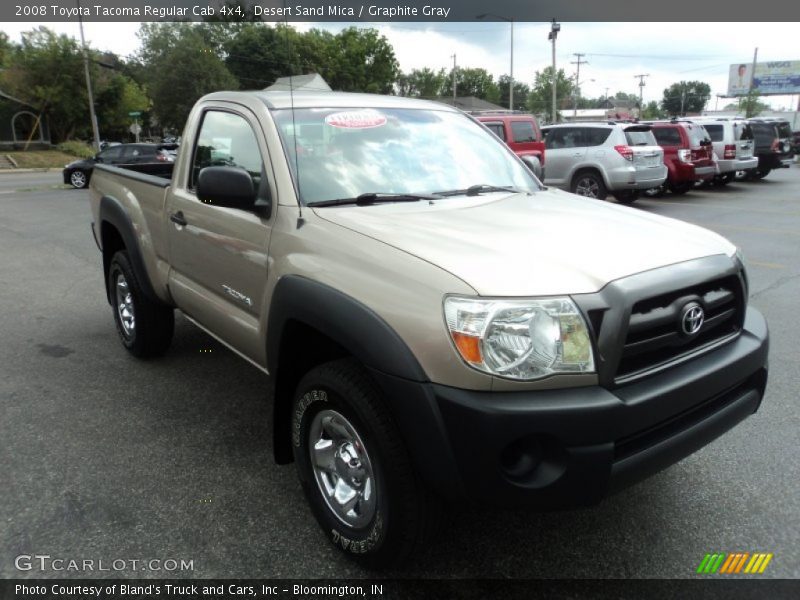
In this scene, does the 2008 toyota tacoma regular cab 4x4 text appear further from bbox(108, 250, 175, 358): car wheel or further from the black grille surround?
bbox(108, 250, 175, 358): car wheel

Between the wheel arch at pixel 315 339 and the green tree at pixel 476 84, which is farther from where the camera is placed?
the green tree at pixel 476 84

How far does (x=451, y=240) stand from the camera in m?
2.36

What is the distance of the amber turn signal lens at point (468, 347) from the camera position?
1.98 m

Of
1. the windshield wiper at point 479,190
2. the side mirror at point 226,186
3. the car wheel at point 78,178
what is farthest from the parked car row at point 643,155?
the car wheel at point 78,178

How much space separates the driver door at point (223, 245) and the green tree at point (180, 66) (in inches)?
21.5

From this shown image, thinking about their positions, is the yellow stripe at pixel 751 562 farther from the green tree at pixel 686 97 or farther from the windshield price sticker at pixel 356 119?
the green tree at pixel 686 97

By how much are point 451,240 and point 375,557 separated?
1.20 metres

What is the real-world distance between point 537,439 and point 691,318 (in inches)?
29.6

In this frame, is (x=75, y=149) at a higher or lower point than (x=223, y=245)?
higher

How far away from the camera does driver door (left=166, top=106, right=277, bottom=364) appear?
2.97 m

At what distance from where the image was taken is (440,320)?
2012 millimetres

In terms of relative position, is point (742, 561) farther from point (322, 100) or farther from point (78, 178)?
point (78, 178)

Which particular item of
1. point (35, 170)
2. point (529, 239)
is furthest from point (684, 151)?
point (35, 170)

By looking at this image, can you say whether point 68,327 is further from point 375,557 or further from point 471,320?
point 471,320
